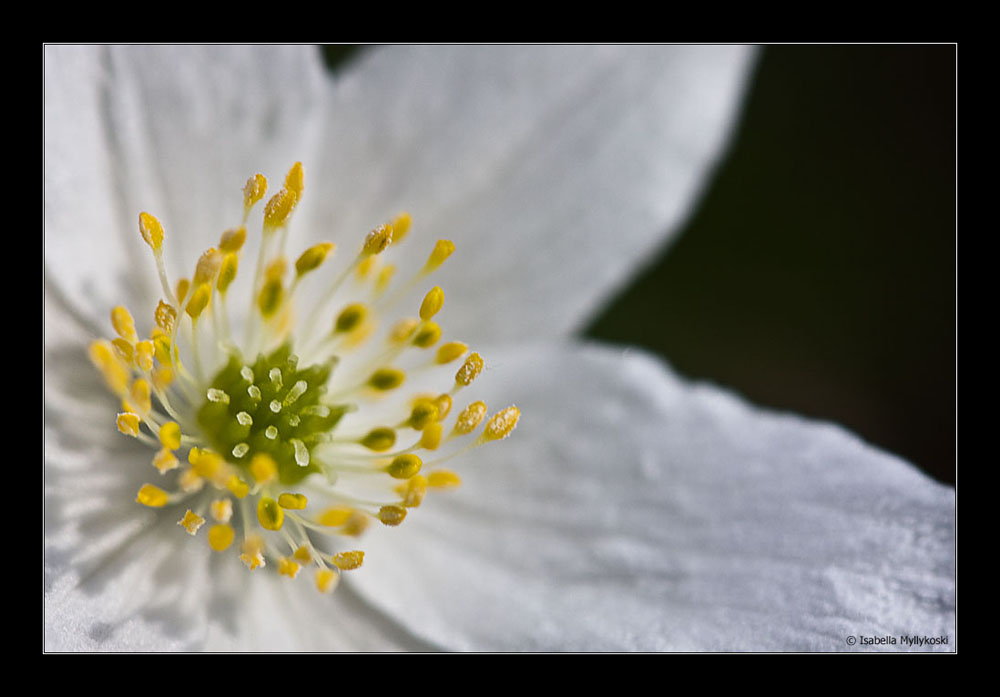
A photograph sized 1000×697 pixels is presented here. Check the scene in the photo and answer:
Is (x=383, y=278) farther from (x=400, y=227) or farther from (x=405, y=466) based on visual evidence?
(x=405, y=466)

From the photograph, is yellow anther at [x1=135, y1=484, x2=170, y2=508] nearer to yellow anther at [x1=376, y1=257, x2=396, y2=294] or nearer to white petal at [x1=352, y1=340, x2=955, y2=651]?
white petal at [x1=352, y1=340, x2=955, y2=651]

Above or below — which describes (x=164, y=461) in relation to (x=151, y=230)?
below

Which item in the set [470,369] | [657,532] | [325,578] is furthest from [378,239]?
[657,532]

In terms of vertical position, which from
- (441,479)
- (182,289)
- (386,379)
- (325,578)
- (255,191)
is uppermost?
(255,191)

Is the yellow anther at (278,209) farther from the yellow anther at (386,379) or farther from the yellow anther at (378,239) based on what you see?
the yellow anther at (386,379)

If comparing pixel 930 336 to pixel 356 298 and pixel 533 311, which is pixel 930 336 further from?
pixel 356 298
